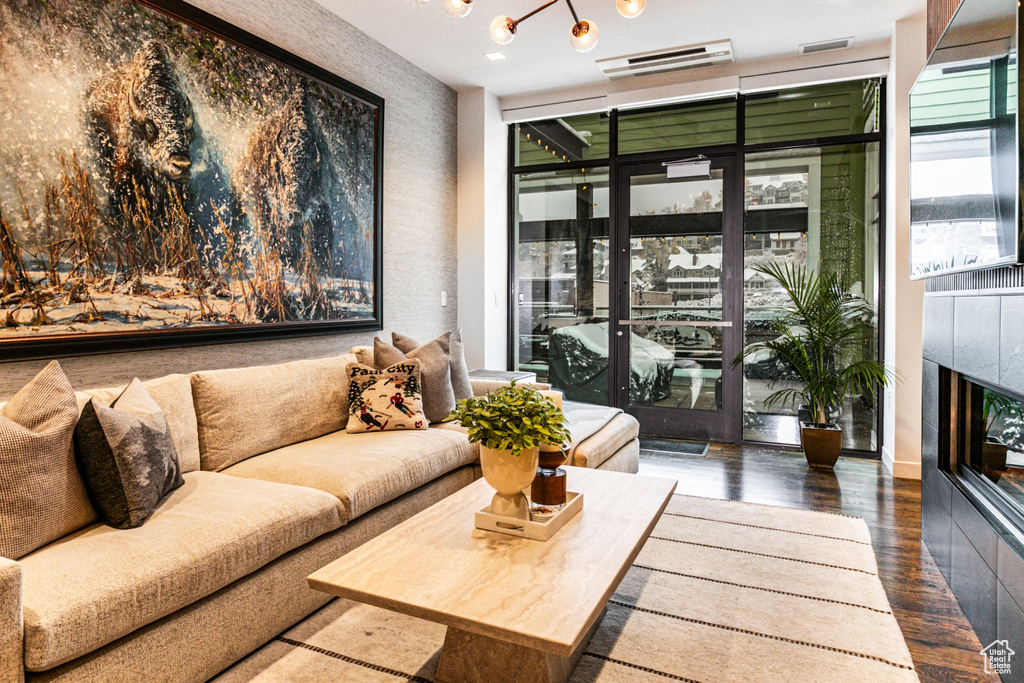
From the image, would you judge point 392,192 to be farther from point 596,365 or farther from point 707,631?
point 707,631

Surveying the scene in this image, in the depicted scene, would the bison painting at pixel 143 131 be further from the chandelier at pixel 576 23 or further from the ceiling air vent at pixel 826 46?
the ceiling air vent at pixel 826 46

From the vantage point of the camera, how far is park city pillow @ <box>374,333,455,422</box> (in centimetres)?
323

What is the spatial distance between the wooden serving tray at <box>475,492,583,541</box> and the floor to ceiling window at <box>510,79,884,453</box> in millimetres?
3318

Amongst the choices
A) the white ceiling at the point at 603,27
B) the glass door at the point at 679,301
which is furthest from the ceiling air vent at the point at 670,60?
the glass door at the point at 679,301

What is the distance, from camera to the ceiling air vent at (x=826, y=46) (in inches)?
160

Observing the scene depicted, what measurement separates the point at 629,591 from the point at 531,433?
905 mm

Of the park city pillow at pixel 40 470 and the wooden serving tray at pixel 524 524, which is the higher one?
the park city pillow at pixel 40 470

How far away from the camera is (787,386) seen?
4637 millimetres

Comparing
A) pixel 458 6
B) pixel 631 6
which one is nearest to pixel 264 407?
pixel 458 6

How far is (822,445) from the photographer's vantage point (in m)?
3.97

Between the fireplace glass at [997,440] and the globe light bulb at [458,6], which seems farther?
the globe light bulb at [458,6]

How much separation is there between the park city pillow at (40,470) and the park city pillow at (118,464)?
1.3 inches

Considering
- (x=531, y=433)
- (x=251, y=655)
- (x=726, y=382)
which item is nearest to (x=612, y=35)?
(x=726, y=382)

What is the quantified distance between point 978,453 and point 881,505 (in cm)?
120
